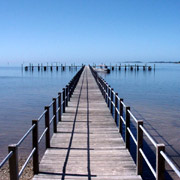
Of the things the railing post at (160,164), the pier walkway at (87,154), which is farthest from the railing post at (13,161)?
the railing post at (160,164)

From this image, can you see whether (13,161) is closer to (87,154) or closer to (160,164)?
(160,164)

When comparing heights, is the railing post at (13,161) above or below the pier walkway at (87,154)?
above

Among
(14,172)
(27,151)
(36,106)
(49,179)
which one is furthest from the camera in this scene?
(36,106)

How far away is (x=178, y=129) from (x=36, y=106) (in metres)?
11.6

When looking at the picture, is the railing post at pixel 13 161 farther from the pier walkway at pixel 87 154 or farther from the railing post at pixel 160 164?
the railing post at pixel 160 164

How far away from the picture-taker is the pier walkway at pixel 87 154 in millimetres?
5137

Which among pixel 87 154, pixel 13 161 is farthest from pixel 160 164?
pixel 87 154

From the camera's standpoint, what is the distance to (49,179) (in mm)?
4871

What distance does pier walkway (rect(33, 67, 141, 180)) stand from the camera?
5.14 m

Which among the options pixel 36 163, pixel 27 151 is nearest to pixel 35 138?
pixel 36 163

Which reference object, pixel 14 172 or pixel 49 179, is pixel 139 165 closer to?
pixel 49 179

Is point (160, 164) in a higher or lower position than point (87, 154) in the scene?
higher

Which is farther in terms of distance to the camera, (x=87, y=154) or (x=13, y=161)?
(x=87, y=154)

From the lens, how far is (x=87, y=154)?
620 centimetres
